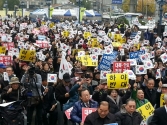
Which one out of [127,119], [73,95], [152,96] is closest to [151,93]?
[152,96]

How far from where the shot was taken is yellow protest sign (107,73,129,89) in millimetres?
11445

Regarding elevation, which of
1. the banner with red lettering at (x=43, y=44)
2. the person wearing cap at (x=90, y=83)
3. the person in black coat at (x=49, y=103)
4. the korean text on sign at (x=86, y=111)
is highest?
the banner with red lettering at (x=43, y=44)

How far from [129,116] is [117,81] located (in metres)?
2.29

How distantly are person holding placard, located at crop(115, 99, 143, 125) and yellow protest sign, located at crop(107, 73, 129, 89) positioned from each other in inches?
74.2

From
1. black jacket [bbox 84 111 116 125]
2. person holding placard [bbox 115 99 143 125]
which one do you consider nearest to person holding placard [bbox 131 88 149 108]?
person holding placard [bbox 115 99 143 125]

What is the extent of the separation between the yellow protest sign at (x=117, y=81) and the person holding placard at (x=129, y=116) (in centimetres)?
188

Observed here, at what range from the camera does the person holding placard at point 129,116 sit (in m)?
9.36

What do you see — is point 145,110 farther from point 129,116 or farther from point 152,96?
point 152,96

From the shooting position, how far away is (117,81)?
11641 mm

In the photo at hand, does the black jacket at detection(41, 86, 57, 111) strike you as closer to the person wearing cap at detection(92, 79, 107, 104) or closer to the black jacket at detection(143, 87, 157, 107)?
the person wearing cap at detection(92, 79, 107, 104)

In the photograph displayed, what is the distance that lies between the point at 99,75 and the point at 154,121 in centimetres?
513

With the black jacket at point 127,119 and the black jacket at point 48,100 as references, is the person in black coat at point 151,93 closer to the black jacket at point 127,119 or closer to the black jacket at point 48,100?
the black jacket at point 48,100

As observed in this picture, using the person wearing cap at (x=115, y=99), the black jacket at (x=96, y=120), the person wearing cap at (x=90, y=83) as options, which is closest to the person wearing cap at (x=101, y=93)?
the person wearing cap at (x=115, y=99)

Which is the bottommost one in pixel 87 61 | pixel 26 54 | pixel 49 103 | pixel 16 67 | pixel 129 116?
pixel 49 103
